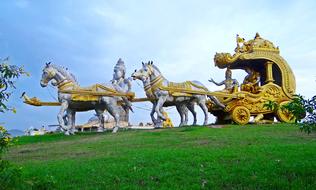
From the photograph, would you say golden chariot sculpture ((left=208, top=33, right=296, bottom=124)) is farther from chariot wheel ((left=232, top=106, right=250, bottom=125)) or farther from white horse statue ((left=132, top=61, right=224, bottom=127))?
white horse statue ((left=132, top=61, right=224, bottom=127))

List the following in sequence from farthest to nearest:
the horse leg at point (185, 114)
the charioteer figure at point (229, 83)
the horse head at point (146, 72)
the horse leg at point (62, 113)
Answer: the horse leg at point (185, 114), the charioteer figure at point (229, 83), the horse head at point (146, 72), the horse leg at point (62, 113)

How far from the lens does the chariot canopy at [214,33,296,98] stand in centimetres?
1877

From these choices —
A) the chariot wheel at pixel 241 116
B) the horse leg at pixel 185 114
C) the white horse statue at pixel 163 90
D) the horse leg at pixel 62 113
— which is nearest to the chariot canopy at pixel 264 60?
the white horse statue at pixel 163 90

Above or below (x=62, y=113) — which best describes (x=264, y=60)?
above

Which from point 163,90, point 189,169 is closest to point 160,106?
point 163,90

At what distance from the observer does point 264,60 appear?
62.5 ft

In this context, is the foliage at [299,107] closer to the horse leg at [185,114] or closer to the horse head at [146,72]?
the horse head at [146,72]

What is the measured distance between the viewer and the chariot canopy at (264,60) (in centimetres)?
1877

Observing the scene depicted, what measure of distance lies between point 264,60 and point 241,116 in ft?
10.4

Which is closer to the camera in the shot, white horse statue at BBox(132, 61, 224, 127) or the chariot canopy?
white horse statue at BBox(132, 61, 224, 127)

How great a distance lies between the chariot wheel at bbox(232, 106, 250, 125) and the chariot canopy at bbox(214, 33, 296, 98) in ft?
7.18

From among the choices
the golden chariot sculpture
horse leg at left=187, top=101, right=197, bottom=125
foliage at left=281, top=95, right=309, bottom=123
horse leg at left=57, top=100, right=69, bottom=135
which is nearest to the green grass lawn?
foliage at left=281, top=95, right=309, bottom=123

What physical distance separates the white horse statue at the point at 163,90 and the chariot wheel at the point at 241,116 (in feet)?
2.38

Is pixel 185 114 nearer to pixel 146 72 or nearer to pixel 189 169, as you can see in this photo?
pixel 146 72
